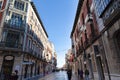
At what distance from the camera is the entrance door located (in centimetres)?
1723

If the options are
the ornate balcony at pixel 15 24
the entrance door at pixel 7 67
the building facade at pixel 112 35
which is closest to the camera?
the building facade at pixel 112 35

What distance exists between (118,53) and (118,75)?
1520mm

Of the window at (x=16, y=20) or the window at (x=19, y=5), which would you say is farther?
the window at (x=19, y=5)

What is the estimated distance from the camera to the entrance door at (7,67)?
1723 centimetres

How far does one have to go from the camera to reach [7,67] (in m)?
17.8

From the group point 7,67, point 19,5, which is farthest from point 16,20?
point 7,67

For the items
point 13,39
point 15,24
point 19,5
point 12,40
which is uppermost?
point 19,5

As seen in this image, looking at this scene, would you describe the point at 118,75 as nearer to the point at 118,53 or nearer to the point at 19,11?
the point at 118,53

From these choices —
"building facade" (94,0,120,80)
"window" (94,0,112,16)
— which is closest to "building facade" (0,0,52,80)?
"building facade" (94,0,120,80)

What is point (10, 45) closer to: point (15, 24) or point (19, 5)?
point (15, 24)

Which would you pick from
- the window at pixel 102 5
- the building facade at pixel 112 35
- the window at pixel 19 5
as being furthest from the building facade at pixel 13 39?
the window at pixel 102 5

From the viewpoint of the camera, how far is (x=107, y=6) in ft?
26.3

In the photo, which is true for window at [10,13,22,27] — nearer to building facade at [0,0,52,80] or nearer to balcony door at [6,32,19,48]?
building facade at [0,0,52,80]

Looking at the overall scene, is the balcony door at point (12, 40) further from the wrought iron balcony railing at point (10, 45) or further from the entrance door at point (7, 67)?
the entrance door at point (7, 67)
